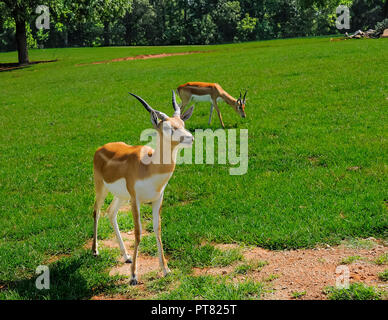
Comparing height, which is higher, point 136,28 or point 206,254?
point 136,28

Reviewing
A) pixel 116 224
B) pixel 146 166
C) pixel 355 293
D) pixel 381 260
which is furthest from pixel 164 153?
pixel 381 260

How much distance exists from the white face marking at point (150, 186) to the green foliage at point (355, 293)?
2.49 m

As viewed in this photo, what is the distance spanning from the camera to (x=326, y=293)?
5.08 meters

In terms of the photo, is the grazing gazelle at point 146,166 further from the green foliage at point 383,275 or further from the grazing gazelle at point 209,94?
the grazing gazelle at point 209,94

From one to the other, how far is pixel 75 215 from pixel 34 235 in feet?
3.17

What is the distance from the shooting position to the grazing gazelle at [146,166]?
4883mm

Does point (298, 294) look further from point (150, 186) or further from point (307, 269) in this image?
point (150, 186)

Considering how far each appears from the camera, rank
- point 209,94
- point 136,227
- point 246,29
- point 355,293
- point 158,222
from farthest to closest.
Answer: point 246,29
point 209,94
point 158,222
point 136,227
point 355,293

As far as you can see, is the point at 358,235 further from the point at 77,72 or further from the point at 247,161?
the point at 77,72

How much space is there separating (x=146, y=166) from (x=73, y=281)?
6.74ft

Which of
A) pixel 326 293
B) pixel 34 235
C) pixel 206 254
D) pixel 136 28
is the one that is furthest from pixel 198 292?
pixel 136 28

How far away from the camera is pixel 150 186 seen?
5227 millimetres

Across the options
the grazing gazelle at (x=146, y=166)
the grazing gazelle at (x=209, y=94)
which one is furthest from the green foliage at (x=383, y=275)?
the grazing gazelle at (x=209, y=94)

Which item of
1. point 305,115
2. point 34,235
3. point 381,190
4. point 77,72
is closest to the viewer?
point 34,235
